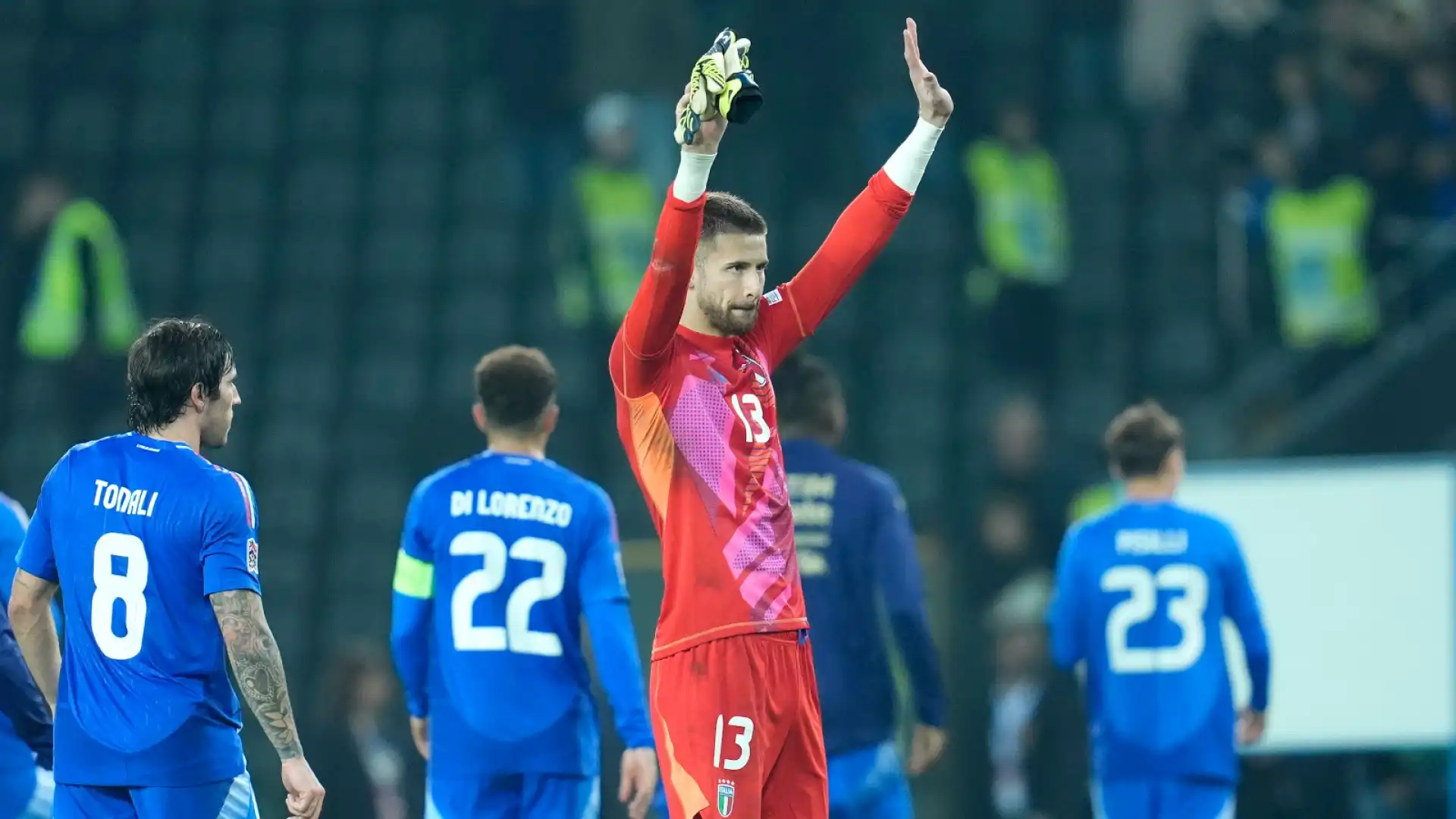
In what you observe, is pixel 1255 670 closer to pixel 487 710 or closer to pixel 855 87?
pixel 487 710

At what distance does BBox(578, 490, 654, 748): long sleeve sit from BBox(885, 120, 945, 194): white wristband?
1.61m

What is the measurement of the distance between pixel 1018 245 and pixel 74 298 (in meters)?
6.34

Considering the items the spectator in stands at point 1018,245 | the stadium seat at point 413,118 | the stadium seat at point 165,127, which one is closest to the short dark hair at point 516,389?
the spectator in stands at point 1018,245

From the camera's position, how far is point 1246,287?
1253 centimetres

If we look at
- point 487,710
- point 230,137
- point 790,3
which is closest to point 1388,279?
point 790,3

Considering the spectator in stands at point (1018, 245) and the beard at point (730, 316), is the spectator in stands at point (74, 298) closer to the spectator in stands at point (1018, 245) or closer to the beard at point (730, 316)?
the spectator in stands at point (1018, 245)

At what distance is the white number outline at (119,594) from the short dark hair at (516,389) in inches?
65.3

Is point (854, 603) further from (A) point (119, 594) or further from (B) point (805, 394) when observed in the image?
(A) point (119, 594)

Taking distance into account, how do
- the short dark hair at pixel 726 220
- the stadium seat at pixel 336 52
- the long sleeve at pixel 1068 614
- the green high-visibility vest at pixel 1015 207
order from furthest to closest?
the stadium seat at pixel 336 52 → the green high-visibility vest at pixel 1015 207 → the long sleeve at pixel 1068 614 → the short dark hair at pixel 726 220

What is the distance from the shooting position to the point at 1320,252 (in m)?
12.2

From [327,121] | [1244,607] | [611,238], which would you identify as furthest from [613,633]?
[327,121]

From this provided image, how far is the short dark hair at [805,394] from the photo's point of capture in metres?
6.60

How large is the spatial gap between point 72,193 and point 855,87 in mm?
5888

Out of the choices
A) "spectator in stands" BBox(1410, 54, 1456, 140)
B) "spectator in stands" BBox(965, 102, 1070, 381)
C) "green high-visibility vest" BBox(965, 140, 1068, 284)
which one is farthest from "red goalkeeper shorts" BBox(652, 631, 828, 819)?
"spectator in stands" BBox(1410, 54, 1456, 140)
